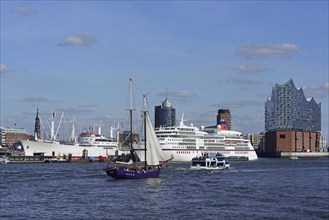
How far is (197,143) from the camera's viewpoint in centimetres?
17362

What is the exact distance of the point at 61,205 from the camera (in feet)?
168

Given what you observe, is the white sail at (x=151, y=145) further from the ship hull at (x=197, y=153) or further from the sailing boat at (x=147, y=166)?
the ship hull at (x=197, y=153)

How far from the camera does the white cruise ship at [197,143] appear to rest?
166 meters

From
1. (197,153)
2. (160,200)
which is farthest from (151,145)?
(197,153)

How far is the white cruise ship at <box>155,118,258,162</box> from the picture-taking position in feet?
543


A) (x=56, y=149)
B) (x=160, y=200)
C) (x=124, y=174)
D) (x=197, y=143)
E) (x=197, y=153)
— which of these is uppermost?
(x=197, y=143)

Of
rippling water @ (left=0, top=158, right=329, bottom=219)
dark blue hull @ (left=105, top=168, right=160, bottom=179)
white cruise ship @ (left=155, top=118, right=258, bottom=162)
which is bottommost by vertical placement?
rippling water @ (left=0, top=158, right=329, bottom=219)

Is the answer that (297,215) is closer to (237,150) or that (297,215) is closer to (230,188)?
(230,188)

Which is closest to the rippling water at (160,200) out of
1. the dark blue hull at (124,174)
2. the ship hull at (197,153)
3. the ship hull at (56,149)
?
the dark blue hull at (124,174)

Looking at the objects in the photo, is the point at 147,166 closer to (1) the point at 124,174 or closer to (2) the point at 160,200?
(1) the point at 124,174

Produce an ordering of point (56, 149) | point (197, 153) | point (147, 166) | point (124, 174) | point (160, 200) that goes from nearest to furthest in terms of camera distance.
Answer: point (160, 200), point (124, 174), point (147, 166), point (197, 153), point (56, 149)

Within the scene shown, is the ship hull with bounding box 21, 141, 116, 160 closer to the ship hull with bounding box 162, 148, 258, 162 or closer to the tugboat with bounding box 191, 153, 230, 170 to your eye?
the ship hull with bounding box 162, 148, 258, 162

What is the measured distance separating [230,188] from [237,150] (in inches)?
4870

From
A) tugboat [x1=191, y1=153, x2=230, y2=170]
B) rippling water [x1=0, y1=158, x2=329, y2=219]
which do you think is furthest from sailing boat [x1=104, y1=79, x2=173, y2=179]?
tugboat [x1=191, y1=153, x2=230, y2=170]
